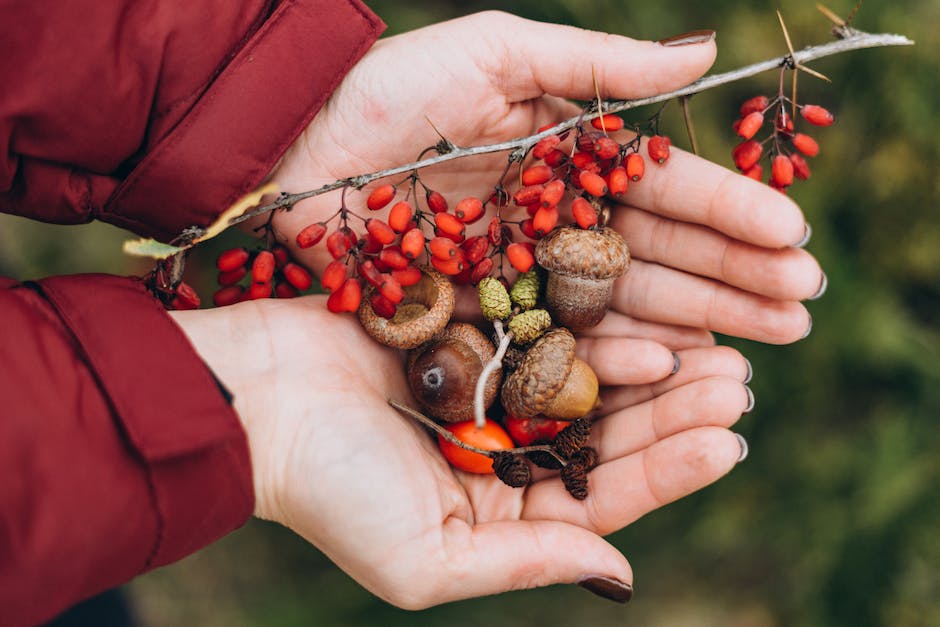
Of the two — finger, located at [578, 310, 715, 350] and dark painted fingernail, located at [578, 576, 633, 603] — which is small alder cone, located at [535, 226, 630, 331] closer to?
finger, located at [578, 310, 715, 350]

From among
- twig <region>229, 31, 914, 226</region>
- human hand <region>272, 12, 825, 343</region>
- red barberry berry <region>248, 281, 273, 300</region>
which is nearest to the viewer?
twig <region>229, 31, 914, 226</region>

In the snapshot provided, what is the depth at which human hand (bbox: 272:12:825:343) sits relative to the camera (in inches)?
131

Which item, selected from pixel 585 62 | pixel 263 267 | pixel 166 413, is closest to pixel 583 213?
pixel 585 62

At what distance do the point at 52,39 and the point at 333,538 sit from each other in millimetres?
2282

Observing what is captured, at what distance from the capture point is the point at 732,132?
16.2 feet

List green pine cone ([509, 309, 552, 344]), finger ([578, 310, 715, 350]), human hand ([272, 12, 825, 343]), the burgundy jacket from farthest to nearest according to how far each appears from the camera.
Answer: finger ([578, 310, 715, 350]), green pine cone ([509, 309, 552, 344]), human hand ([272, 12, 825, 343]), the burgundy jacket

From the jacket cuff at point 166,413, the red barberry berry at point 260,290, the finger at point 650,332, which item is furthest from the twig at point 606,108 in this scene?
the finger at point 650,332

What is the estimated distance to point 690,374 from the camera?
3592mm

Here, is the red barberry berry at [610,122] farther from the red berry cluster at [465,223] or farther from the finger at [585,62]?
the finger at [585,62]

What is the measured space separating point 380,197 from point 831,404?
132 inches

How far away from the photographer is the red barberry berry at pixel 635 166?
10.9 feet

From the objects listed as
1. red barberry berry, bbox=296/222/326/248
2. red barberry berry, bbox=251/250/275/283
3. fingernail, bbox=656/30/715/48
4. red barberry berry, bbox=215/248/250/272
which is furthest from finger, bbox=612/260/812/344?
red barberry berry, bbox=215/248/250/272

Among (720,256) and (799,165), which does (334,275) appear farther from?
(799,165)

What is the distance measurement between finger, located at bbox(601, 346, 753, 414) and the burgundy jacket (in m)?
1.86
